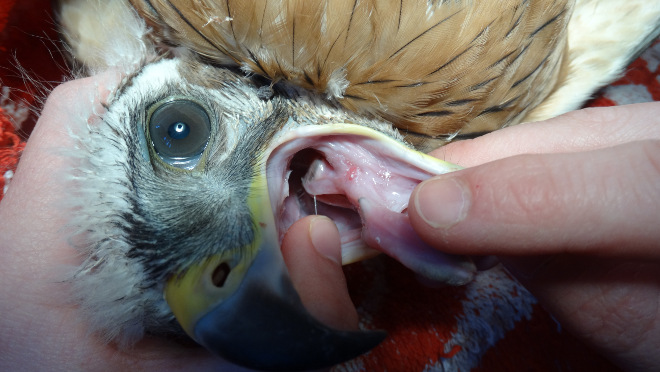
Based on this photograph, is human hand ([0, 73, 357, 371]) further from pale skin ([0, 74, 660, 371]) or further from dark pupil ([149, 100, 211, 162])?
dark pupil ([149, 100, 211, 162])

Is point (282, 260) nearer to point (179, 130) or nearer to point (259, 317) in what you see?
point (259, 317)

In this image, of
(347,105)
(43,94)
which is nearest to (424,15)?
(347,105)

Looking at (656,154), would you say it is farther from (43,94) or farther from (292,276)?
(43,94)

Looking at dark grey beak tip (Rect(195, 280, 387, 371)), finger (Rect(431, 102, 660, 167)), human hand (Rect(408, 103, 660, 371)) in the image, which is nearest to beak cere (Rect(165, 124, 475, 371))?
dark grey beak tip (Rect(195, 280, 387, 371))

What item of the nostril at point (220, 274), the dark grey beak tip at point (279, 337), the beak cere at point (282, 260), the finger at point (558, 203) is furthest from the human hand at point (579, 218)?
the nostril at point (220, 274)

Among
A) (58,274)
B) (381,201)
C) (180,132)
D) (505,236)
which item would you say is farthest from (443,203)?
(58,274)
